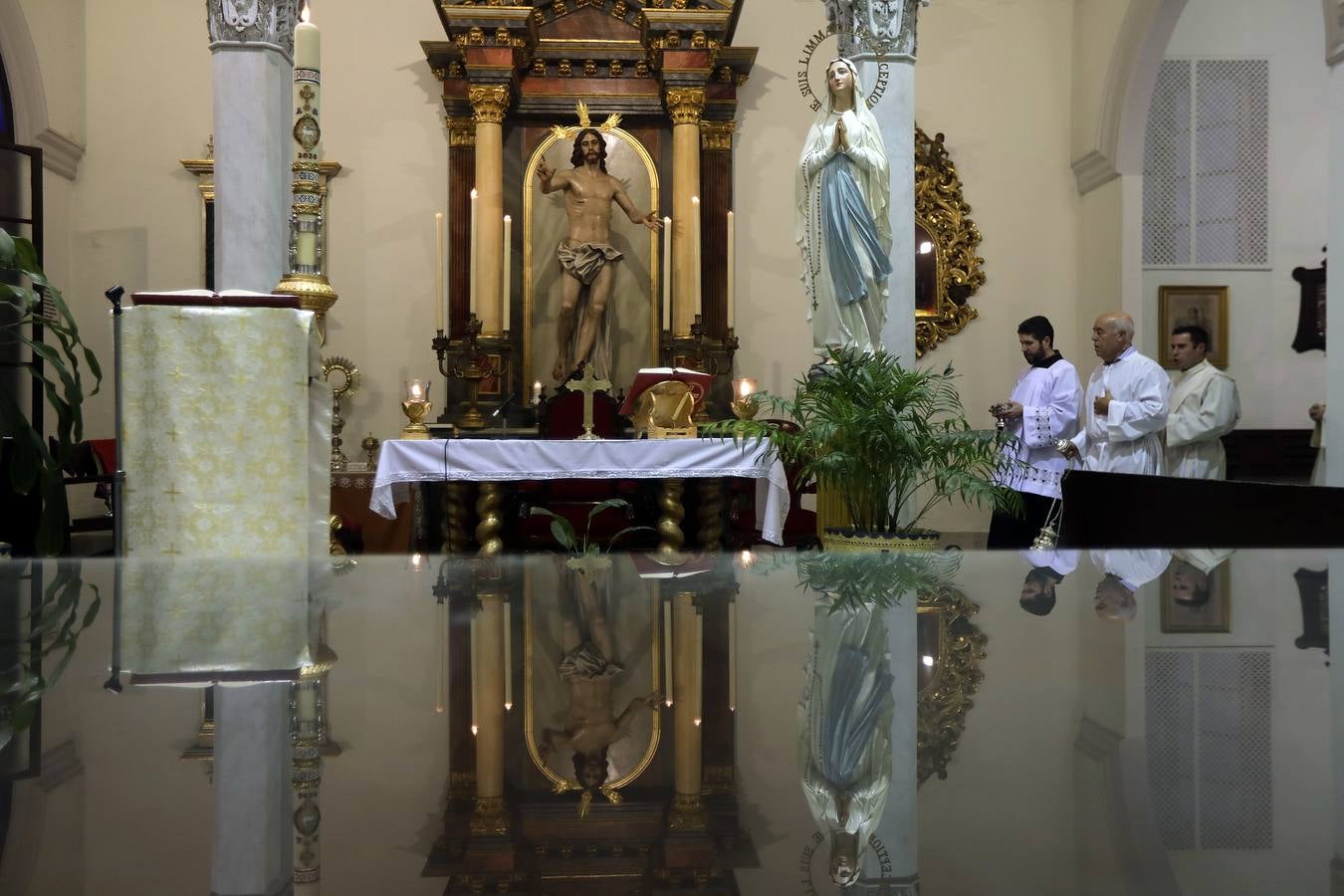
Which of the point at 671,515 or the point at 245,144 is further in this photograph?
the point at 671,515

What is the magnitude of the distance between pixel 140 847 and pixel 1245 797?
1.22 metres

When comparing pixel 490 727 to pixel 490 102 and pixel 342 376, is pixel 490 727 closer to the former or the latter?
pixel 490 102

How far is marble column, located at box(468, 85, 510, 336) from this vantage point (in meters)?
10.8

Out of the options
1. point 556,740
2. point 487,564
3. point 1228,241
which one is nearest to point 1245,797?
point 556,740

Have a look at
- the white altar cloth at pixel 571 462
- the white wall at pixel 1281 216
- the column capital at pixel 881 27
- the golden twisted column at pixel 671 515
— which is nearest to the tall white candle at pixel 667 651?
the white altar cloth at pixel 571 462

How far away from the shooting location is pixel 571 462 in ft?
22.6

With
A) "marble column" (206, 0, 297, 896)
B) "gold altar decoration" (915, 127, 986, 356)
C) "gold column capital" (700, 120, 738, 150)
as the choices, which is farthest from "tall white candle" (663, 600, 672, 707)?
"gold altar decoration" (915, 127, 986, 356)

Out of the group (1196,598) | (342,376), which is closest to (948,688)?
(1196,598)

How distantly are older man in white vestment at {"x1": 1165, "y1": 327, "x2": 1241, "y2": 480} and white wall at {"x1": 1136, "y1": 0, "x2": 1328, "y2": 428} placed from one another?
4662mm

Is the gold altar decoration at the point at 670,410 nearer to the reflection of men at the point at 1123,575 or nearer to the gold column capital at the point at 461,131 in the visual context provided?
the reflection of men at the point at 1123,575

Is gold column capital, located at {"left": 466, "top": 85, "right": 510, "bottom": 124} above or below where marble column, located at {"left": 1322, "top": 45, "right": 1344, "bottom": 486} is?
above

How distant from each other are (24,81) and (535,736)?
1084cm

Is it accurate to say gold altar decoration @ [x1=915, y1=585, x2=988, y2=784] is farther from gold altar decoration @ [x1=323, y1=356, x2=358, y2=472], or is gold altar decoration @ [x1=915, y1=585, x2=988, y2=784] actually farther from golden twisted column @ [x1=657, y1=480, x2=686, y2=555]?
gold altar decoration @ [x1=323, y1=356, x2=358, y2=472]

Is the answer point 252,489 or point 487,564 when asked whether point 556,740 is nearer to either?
point 487,564
